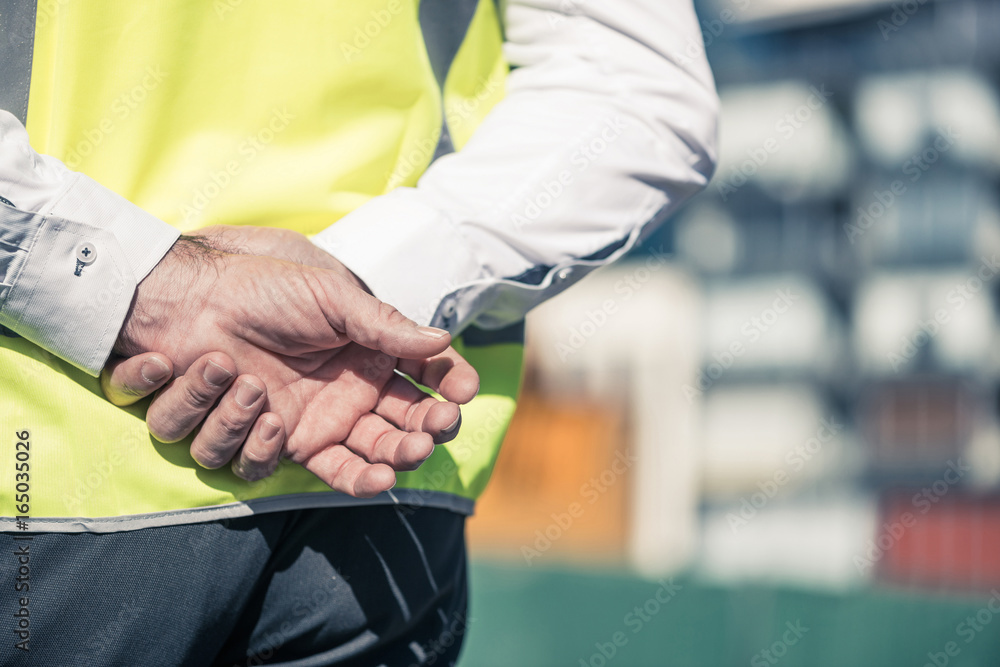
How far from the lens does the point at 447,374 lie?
3.06 ft

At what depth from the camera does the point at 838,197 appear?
34.6ft

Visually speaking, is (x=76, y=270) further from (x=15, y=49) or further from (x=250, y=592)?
(x=250, y=592)

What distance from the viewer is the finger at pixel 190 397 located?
32.5 inches

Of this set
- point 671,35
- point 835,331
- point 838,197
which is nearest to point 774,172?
point 838,197

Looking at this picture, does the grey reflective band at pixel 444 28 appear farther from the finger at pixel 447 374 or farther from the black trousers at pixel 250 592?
the black trousers at pixel 250 592

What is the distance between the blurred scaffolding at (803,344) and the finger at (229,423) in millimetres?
8495

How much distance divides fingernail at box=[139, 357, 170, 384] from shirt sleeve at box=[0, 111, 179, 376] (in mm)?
41

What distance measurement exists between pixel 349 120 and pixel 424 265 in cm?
20

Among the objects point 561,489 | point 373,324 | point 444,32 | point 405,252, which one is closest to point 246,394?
point 373,324

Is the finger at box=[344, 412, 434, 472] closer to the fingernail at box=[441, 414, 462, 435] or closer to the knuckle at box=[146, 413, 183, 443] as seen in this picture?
the fingernail at box=[441, 414, 462, 435]

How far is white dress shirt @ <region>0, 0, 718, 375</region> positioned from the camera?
0.84 meters

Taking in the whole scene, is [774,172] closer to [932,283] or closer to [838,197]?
[838,197]

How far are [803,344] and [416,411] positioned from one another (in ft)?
36.6

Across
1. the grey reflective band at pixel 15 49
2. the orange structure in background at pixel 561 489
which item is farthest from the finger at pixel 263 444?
the orange structure in background at pixel 561 489
